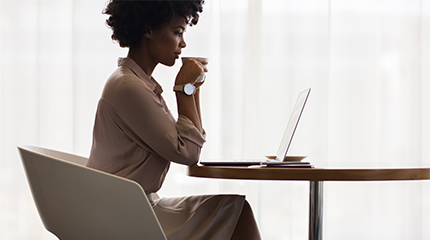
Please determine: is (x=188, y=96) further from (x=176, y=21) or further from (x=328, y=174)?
(x=328, y=174)

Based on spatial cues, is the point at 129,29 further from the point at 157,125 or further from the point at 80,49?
the point at 80,49

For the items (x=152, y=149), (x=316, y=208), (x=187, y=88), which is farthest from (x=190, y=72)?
(x=316, y=208)

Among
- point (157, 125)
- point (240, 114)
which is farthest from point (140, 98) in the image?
point (240, 114)

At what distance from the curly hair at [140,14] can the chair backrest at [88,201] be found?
0.53m

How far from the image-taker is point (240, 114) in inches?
112

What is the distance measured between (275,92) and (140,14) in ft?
5.10

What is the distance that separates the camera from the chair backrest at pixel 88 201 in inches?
39.8

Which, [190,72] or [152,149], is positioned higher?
[190,72]

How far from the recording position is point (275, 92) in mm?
2854

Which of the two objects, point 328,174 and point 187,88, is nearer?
point 328,174

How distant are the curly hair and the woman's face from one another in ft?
0.06

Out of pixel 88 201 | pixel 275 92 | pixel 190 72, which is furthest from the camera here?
pixel 275 92

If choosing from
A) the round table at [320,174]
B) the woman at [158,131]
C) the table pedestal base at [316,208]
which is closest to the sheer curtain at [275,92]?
the table pedestal base at [316,208]

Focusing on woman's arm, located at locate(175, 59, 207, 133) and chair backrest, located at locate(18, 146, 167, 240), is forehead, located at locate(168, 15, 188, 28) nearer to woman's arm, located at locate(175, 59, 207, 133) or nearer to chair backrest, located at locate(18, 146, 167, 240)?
woman's arm, located at locate(175, 59, 207, 133)
